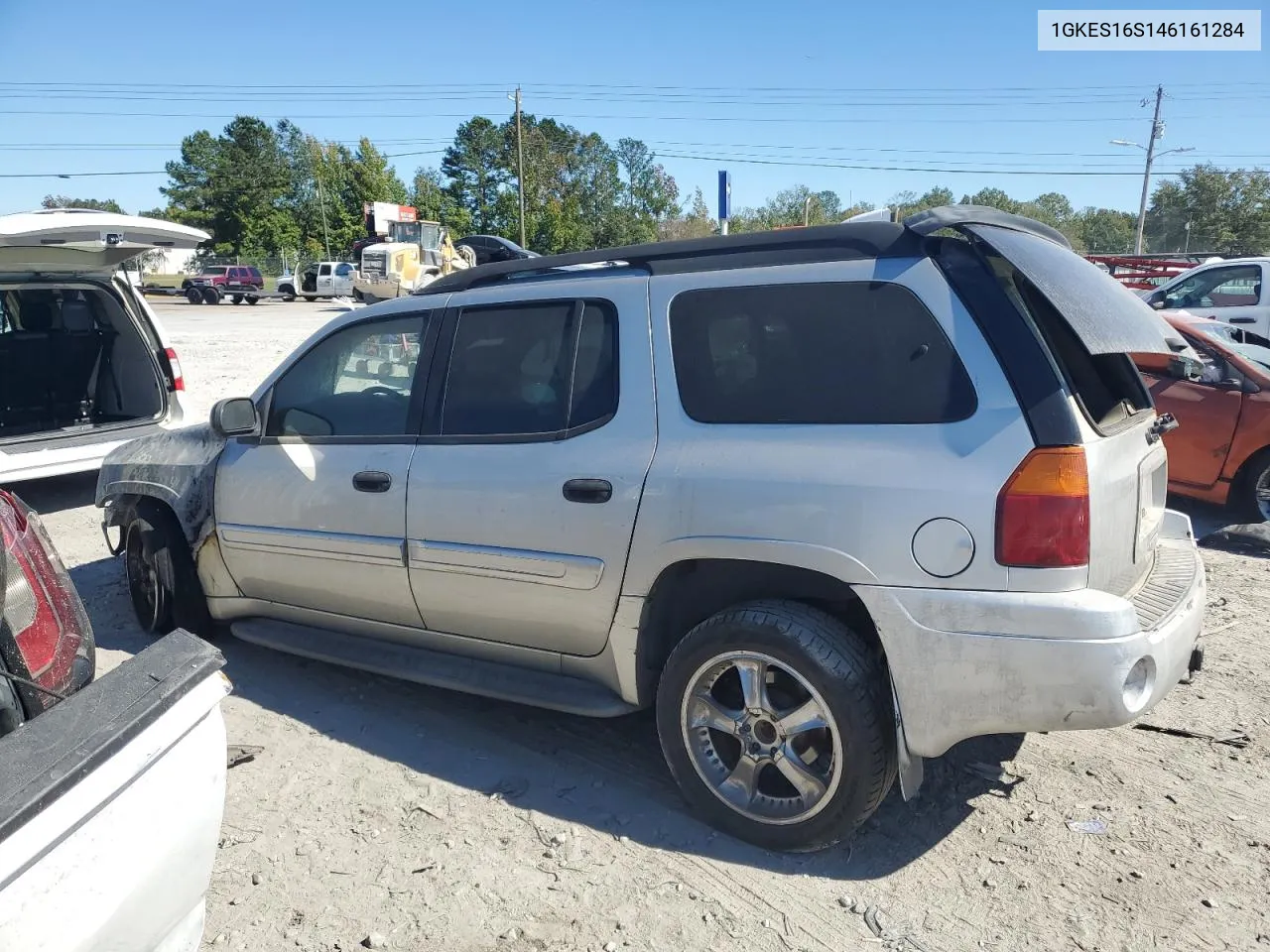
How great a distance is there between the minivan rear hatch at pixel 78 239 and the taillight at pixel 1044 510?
5.65 meters

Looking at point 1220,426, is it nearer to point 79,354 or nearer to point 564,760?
point 564,760

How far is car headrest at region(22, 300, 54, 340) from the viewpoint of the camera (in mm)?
7988

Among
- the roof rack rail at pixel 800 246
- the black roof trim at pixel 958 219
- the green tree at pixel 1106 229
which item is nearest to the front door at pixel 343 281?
the roof rack rail at pixel 800 246

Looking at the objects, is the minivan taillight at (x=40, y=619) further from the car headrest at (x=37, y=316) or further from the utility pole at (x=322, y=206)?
the utility pole at (x=322, y=206)

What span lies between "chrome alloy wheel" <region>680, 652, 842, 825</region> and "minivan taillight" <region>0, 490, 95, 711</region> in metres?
1.77

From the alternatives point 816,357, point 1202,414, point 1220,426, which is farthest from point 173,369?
point 1220,426

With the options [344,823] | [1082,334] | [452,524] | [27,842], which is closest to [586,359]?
[452,524]

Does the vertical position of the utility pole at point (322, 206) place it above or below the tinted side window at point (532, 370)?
above

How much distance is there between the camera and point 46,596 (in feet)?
7.85

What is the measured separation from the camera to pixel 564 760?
3.57m

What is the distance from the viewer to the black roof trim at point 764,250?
9.33ft

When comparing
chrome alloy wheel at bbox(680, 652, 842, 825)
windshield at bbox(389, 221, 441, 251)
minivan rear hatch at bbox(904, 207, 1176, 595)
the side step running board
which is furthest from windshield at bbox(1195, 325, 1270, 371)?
windshield at bbox(389, 221, 441, 251)

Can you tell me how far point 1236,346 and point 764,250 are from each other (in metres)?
5.57

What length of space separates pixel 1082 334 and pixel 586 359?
1.63m
